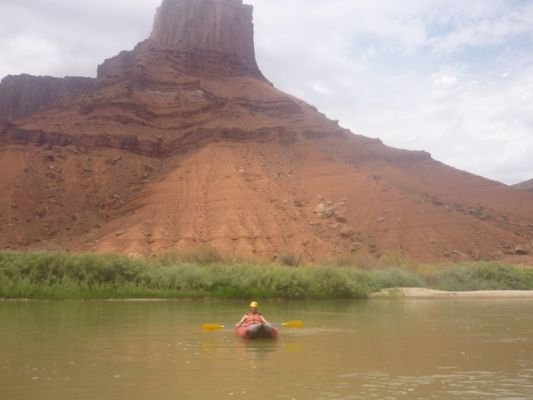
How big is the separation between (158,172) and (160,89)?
15.7 m

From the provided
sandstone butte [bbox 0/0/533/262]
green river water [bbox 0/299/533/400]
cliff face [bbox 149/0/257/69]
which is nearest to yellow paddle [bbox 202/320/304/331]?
green river water [bbox 0/299/533/400]

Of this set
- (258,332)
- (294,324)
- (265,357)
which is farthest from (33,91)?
(265,357)

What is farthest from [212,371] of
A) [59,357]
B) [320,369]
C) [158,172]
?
[158,172]

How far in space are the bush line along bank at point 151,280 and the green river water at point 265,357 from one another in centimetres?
850

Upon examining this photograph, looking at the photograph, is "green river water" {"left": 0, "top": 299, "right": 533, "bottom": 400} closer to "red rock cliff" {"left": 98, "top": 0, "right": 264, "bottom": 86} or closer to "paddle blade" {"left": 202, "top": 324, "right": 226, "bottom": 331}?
"paddle blade" {"left": 202, "top": 324, "right": 226, "bottom": 331}

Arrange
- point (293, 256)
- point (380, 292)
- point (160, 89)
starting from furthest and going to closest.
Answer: point (160, 89) → point (293, 256) → point (380, 292)

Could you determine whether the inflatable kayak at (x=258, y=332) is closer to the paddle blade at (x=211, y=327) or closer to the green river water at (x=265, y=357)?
the green river water at (x=265, y=357)

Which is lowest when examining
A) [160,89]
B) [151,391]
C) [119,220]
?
[151,391]

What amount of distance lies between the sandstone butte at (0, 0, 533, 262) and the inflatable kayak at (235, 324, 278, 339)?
3914 cm

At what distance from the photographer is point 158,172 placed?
253ft

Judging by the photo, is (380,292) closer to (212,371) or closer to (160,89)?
(212,371)

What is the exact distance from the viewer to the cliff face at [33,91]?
333 ft

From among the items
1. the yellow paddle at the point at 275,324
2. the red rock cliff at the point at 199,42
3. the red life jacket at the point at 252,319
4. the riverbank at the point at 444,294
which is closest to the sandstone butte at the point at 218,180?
the red rock cliff at the point at 199,42

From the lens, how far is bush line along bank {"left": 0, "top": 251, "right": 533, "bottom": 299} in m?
37.8
